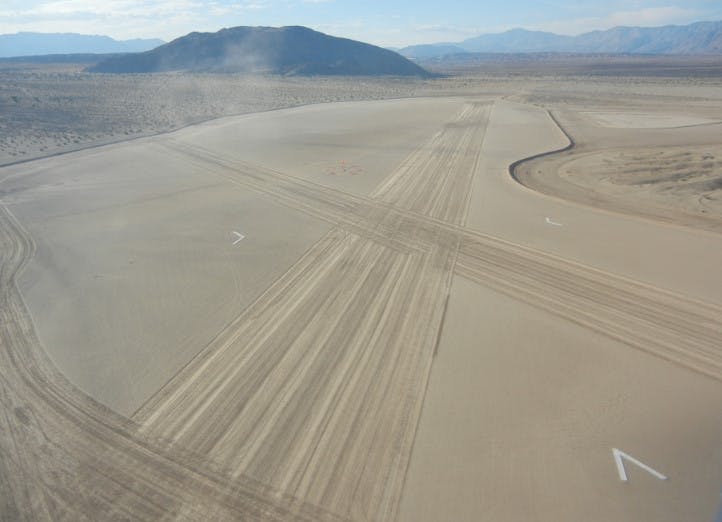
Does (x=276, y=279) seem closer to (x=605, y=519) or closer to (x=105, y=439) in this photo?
(x=105, y=439)

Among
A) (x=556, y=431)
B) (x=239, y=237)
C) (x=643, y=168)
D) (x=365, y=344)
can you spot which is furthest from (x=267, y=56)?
(x=556, y=431)

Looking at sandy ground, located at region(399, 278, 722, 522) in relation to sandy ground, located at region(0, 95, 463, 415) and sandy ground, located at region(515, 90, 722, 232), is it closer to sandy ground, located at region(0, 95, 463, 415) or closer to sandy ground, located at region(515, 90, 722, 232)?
sandy ground, located at region(0, 95, 463, 415)

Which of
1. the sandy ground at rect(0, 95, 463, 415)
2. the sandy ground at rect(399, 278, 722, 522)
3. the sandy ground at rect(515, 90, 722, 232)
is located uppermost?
the sandy ground at rect(515, 90, 722, 232)

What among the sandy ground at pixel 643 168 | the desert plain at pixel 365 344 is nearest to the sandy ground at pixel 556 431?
the desert plain at pixel 365 344

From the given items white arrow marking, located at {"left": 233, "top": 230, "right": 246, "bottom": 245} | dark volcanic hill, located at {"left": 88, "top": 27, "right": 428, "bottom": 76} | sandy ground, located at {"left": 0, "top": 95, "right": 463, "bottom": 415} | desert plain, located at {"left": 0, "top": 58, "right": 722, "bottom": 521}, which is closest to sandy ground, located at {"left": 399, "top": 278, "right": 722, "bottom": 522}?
desert plain, located at {"left": 0, "top": 58, "right": 722, "bottom": 521}

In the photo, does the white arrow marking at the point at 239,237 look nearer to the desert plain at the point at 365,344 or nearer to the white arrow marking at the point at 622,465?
the desert plain at the point at 365,344

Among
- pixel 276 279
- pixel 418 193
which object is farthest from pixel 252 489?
pixel 418 193
